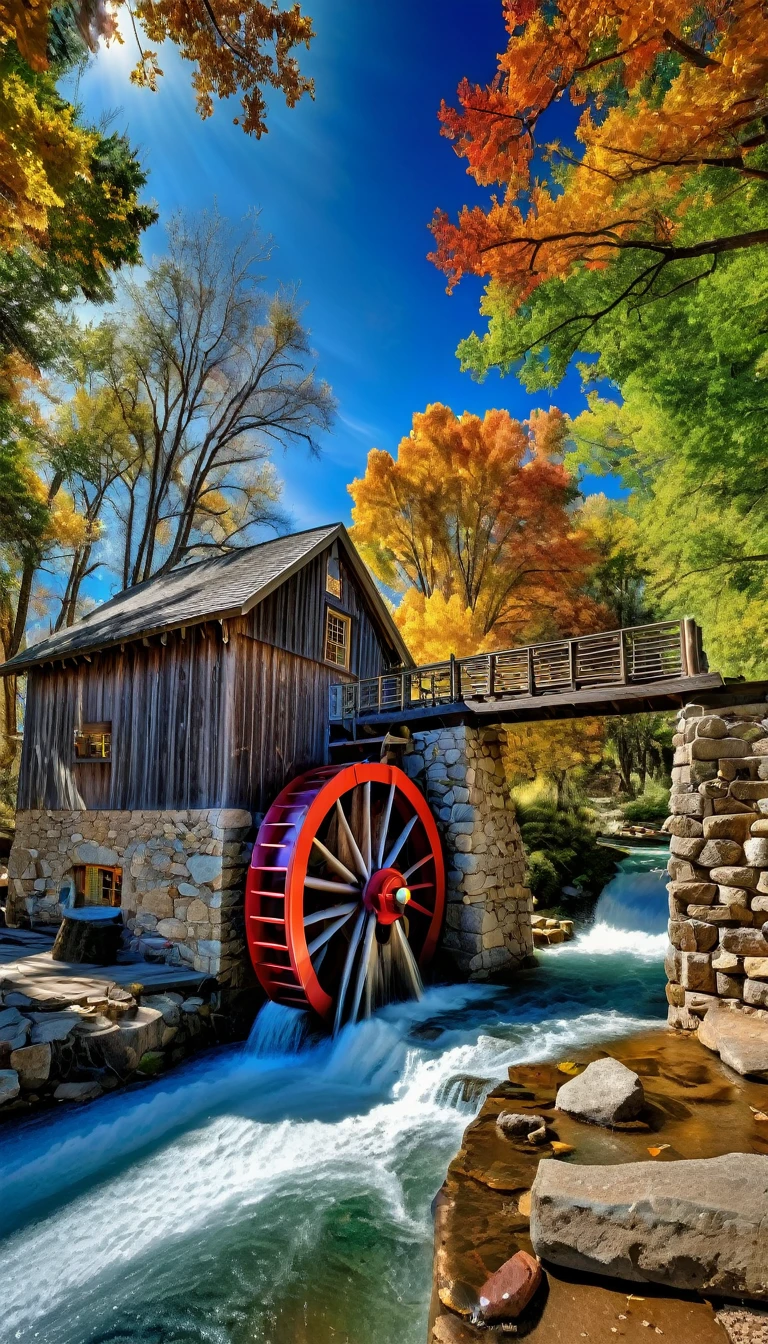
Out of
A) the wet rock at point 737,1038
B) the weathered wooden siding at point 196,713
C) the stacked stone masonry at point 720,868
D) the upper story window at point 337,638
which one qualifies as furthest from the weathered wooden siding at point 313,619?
the wet rock at point 737,1038

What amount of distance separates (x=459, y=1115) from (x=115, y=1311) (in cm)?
264

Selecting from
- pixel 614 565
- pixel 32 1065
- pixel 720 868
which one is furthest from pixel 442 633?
pixel 32 1065

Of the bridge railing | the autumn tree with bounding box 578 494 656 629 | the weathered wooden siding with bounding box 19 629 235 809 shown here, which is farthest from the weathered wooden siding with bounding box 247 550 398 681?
the autumn tree with bounding box 578 494 656 629

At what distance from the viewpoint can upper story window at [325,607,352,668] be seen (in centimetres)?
1052

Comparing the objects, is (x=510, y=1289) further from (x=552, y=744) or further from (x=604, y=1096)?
(x=552, y=744)

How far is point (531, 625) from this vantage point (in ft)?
56.6

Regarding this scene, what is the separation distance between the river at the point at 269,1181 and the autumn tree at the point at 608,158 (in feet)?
24.8

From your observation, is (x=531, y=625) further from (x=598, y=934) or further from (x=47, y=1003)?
(x=47, y=1003)

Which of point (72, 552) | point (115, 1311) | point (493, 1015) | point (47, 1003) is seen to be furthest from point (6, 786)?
point (115, 1311)

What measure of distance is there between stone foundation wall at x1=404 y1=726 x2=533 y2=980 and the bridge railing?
76 cm

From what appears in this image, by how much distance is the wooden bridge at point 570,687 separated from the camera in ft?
22.9

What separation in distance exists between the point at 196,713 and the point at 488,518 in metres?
11.5

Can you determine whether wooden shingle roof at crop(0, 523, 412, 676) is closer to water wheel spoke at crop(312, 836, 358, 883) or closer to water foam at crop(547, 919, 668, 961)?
water wheel spoke at crop(312, 836, 358, 883)

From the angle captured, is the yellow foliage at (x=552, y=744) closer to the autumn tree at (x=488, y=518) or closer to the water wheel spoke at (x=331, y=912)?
the autumn tree at (x=488, y=518)
